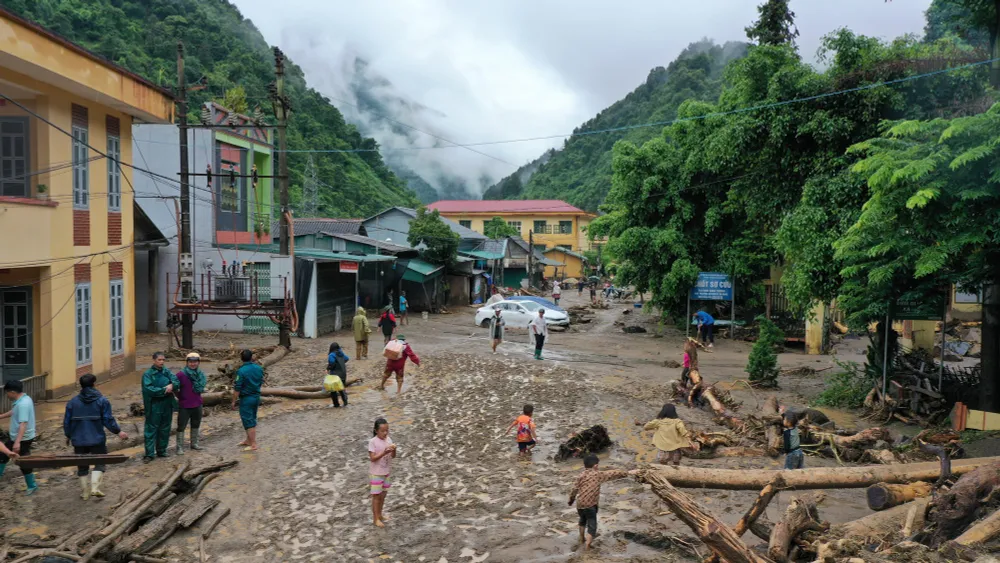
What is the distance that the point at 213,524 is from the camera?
8297 mm

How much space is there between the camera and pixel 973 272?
12227 millimetres

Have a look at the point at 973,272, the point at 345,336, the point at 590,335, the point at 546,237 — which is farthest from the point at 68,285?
the point at 546,237

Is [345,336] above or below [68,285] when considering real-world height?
below

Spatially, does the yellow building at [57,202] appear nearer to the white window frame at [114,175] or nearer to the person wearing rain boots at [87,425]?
the white window frame at [114,175]

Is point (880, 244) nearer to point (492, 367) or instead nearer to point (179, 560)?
point (492, 367)

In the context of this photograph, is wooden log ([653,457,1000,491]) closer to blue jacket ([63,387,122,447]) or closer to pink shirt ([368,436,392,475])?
pink shirt ([368,436,392,475])

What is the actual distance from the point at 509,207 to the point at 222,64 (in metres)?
38.2

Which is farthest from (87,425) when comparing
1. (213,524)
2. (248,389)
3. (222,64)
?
(222,64)

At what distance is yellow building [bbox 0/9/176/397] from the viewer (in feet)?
45.3

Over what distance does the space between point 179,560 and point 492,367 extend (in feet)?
44.5

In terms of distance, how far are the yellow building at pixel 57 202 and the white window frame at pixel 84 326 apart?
0.02 meters

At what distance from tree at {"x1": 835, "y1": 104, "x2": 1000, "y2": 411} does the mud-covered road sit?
4211 millimetres

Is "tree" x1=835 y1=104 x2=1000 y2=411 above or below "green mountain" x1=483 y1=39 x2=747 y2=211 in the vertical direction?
below

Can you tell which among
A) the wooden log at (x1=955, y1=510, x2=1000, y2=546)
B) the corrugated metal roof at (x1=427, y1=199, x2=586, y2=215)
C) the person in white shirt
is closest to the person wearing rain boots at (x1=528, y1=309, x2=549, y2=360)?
the person in white shirt
